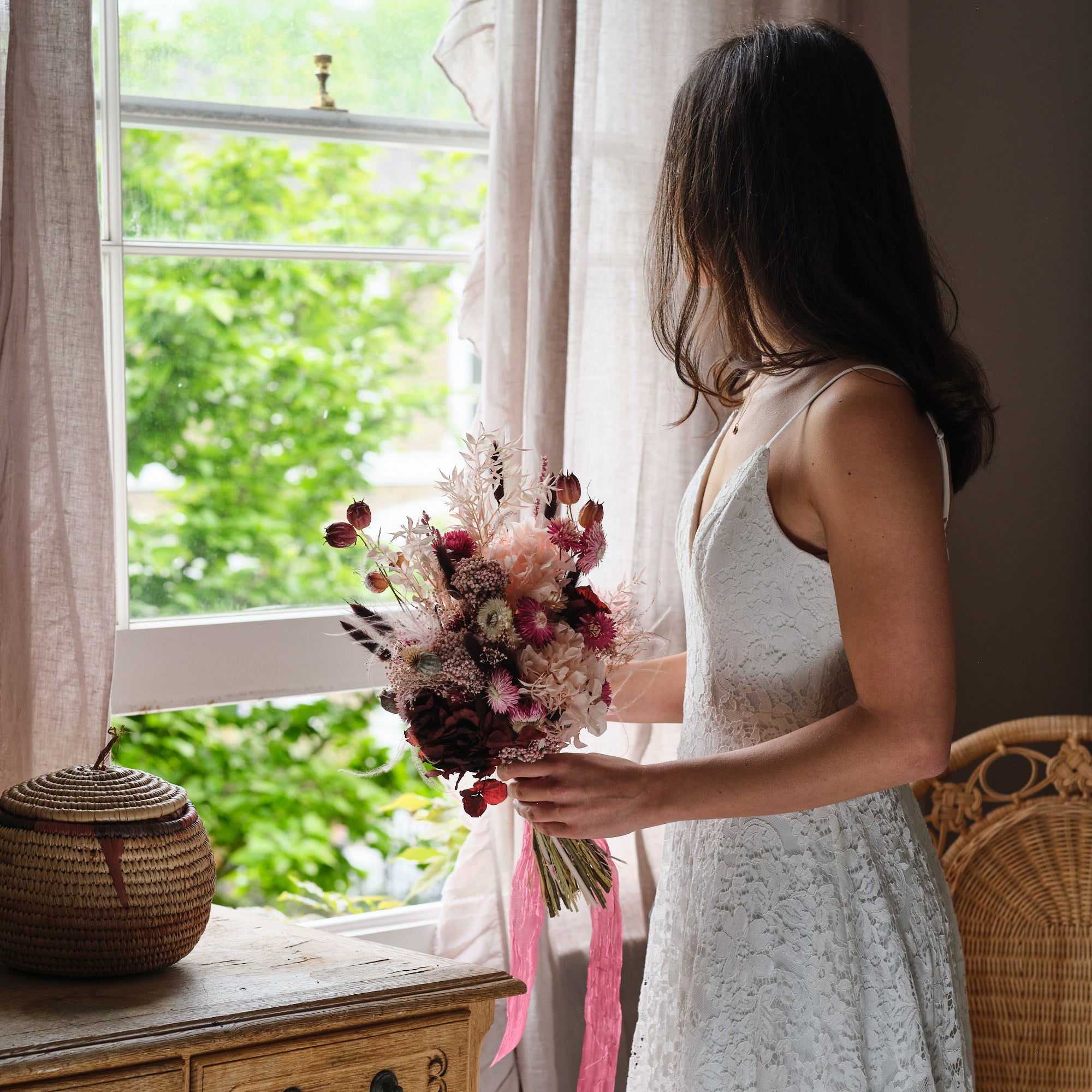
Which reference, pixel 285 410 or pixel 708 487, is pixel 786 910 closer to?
pixel 708 487

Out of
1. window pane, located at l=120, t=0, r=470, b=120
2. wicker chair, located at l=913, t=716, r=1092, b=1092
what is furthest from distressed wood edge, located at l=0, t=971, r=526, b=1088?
window pane, located at l=120, t=0, r=470, b=120

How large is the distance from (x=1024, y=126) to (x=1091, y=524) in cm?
79

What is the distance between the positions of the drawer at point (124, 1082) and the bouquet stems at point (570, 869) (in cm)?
41

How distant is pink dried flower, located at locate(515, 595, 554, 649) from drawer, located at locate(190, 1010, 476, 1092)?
420 mm

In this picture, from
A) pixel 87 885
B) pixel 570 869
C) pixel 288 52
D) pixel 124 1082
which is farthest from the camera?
pixel 288 52

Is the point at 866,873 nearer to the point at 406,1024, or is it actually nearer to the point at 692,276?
the point at 406,1024

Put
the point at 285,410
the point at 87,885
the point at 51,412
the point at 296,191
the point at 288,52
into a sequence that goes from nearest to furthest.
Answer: the point at 87,885 → the point at 51,412 → the point at 288,52 → the point at 296,191 → the point at 285,410

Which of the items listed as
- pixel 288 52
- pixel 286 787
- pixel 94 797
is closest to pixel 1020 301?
pixel 288 52

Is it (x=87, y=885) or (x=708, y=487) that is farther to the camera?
(x=708, y=487)

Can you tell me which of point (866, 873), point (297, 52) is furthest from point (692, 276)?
point (297, 52)

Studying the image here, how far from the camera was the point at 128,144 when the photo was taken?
1935mm

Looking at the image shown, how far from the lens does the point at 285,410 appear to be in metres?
3.29

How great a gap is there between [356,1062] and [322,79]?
4.77 ft

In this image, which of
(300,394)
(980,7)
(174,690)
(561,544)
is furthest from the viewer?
(300,394)
